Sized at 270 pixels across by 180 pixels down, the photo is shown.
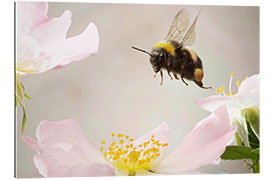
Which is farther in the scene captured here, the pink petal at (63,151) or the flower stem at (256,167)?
the flower stem at (256,167)

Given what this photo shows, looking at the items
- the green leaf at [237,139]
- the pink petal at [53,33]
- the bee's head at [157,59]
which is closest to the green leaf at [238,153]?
the green leaf at [237,139]

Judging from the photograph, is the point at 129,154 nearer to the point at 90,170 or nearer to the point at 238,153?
the point at 90,170

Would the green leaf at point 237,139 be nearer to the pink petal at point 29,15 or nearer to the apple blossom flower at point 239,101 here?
the apple blossom flower at point 239,101

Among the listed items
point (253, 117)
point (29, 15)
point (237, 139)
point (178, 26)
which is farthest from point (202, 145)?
point (29, 15)

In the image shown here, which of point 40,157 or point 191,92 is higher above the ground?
point 191,92

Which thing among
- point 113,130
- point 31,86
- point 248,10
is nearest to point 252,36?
point 248,10

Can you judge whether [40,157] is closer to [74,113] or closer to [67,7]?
[74,113]
